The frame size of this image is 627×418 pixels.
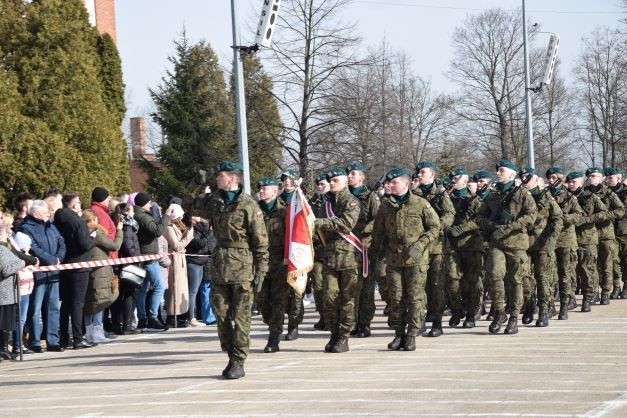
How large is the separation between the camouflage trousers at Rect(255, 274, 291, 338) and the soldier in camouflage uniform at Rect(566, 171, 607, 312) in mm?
5799

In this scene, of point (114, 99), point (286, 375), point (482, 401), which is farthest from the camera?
point (114, 99)

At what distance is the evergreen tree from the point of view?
53062mm

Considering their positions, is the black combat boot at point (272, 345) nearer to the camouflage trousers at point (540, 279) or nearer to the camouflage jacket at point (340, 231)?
the camouflage jacket at point (340, 231)

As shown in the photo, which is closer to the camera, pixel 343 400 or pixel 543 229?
pixel 343 400

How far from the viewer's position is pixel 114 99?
44.8 metres

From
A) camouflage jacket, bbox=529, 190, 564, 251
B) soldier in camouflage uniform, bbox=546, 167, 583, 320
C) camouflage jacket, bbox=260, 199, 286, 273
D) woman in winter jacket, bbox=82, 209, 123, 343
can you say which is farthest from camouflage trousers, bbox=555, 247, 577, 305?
woman in winter jacket, bbox=82, 209, 123, 343

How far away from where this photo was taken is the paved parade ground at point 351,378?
9352 millimetres

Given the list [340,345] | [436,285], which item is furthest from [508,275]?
[340,345]

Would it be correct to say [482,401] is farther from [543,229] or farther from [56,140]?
[56,140]

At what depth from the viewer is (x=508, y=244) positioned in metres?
14.8

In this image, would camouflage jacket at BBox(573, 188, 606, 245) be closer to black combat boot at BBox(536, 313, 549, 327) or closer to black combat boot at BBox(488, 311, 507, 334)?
black combat boot at BBox(536, 313, 549, 327)

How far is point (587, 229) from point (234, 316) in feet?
28.3

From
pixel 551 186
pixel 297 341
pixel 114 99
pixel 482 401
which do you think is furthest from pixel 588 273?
pixel 114 99

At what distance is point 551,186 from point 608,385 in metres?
7.10
